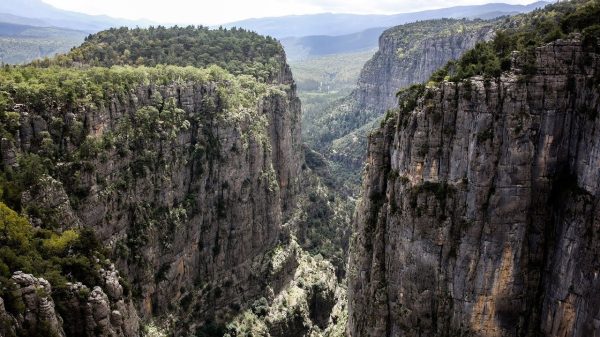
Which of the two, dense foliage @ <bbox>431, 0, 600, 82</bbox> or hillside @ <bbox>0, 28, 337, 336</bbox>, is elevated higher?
dense foliage @ <bbox>431, 0, 600, 82</bbox>

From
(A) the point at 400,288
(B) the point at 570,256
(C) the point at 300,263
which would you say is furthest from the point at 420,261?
(C) the point at 300,263

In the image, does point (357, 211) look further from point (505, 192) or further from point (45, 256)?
point (45, 256)

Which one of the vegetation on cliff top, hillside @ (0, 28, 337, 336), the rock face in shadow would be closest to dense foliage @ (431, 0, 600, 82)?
the rock face in shadow

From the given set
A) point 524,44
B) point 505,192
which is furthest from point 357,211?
point 524,44

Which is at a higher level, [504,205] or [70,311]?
[504,205]

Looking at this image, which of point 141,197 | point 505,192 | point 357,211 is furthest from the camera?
point 141,197

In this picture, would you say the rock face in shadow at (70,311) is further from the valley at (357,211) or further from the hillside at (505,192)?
the hillside at (505,192)

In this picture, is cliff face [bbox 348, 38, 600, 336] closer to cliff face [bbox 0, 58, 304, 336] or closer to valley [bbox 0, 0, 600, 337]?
valley [bbox 0, 0, 600, 337]
